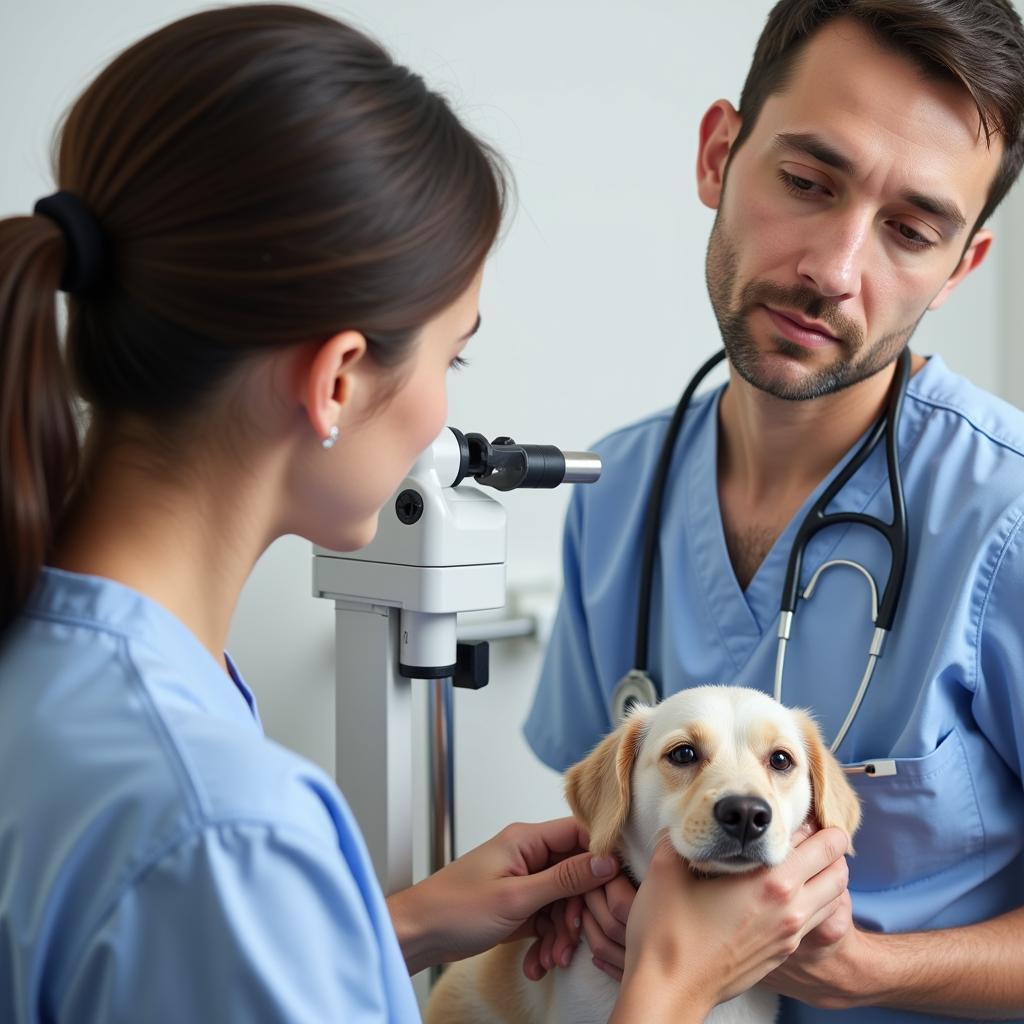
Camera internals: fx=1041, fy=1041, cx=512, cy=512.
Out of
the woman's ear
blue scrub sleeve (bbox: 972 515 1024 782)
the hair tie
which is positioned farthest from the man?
the hair tie

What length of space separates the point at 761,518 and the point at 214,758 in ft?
3.21

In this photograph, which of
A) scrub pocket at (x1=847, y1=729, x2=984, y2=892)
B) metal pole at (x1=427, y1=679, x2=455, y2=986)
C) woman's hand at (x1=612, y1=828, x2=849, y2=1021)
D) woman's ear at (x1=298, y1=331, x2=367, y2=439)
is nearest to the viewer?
woman's ear at (x1=298, y1=331, x2=367, y2=439)

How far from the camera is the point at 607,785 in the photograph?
3.65 feet

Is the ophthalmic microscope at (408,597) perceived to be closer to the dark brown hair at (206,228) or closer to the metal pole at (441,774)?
the metal pole at (441,774)

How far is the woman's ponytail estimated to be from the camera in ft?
1.95

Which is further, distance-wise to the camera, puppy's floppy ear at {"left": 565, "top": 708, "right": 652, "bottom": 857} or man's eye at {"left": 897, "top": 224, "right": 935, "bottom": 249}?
man's eye at {"left": 897, "top": 224, "right": 935, "bottom": 249}

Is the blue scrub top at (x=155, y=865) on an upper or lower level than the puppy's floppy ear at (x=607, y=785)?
upper

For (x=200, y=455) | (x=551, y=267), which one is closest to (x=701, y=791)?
(x=200, y=455)

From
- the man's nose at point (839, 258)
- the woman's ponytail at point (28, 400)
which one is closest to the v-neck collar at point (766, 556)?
the man's nose at point (839, 258)

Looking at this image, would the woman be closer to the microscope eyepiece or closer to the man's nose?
the microscope eyepiece

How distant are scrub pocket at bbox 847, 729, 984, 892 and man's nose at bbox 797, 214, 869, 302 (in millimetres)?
510

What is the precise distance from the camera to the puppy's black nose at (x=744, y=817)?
3.08 feet

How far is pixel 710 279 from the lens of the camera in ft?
4.55

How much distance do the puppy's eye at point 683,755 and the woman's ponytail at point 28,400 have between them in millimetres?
675
